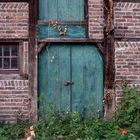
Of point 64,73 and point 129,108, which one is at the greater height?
point 64,73

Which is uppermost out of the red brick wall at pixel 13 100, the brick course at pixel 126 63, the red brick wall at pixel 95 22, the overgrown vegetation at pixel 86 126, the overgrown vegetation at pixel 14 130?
the red brick wall at pixel 95 22

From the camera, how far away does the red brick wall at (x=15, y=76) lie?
12336mm

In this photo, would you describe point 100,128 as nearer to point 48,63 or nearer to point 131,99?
point 131,99

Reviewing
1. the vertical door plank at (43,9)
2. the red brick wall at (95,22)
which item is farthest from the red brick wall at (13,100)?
the red brick wall at (95,22)

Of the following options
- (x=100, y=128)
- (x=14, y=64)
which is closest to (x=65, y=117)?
(x=100, y=128)

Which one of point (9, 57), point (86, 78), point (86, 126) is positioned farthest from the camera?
point (86, 78)

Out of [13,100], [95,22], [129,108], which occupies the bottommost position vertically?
[129,108]

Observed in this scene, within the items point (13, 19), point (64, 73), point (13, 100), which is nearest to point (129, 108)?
point (64, 73)

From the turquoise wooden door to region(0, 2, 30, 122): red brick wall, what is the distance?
43 centimetres

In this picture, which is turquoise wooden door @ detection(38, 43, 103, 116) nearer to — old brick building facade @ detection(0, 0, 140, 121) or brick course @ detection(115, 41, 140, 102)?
old brick building facade @ detection(0, 0, 140, 121)

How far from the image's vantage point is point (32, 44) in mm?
12445

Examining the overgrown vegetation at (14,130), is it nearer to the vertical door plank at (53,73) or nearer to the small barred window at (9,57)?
the vertical door plank at (53,73)

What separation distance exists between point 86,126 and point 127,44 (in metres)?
2.40

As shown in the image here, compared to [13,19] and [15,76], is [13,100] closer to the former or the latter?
[15,76]
